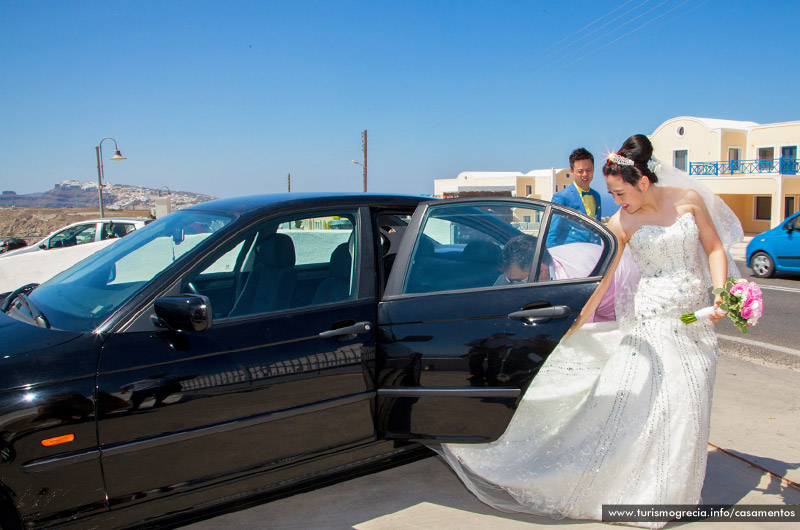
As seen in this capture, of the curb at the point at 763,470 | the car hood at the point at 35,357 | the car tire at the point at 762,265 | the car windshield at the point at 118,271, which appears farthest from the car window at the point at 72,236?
the car tire at the point at 762,265

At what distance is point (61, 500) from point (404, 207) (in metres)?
2.13

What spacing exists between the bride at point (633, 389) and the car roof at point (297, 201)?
120cm

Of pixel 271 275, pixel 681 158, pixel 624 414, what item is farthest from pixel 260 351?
pixel 681 158

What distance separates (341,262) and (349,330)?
20.7 inches

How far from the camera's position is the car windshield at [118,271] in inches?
97.7

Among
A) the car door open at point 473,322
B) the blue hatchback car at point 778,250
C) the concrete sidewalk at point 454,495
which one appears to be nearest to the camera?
the car door open at point 473,322

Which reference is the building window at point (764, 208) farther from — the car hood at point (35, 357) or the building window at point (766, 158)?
the car hood at point (35, 357)

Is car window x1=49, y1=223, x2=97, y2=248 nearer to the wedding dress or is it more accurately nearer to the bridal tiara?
the wedding dress

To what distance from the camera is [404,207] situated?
10.8 ft

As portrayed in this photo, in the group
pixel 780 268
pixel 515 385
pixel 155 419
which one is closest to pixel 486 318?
pixel 515 385

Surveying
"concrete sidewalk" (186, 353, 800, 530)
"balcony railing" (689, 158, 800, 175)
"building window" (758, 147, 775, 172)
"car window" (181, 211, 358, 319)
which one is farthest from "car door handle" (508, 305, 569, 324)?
"building window" (758, 147, 775, 172)

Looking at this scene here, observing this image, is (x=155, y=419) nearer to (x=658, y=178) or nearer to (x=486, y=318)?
(x=486, y=318)

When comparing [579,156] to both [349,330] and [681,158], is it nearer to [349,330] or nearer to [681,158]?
[349,330]

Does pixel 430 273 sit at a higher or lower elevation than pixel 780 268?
higher
